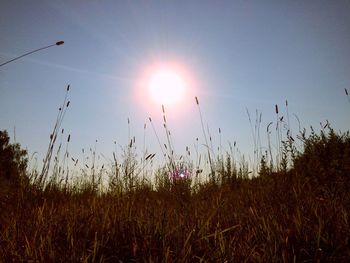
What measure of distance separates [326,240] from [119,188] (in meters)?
2.05

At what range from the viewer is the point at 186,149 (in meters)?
4.86

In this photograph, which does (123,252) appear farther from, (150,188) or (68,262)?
(150,188)

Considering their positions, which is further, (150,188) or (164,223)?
(150,188)

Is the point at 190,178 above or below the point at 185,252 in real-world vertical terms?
above

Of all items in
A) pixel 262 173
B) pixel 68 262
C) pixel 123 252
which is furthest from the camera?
pixel 262 173

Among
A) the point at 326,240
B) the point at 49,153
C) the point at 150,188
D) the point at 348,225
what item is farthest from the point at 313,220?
the point at 150,188

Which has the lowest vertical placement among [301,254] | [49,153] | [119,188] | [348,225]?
[301,254]

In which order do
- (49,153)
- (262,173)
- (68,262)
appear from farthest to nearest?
(262,173) → (49,153) → (68,262)

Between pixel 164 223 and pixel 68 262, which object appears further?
pixel 164 223

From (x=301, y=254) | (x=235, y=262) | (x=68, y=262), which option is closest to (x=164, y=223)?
(x=235, y=262)

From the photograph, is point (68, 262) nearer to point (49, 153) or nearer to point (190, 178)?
point (49, 153)

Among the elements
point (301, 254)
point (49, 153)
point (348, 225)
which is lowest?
point (301, 254)

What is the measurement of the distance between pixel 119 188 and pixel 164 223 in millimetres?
1417

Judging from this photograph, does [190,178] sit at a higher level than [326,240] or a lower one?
higher
